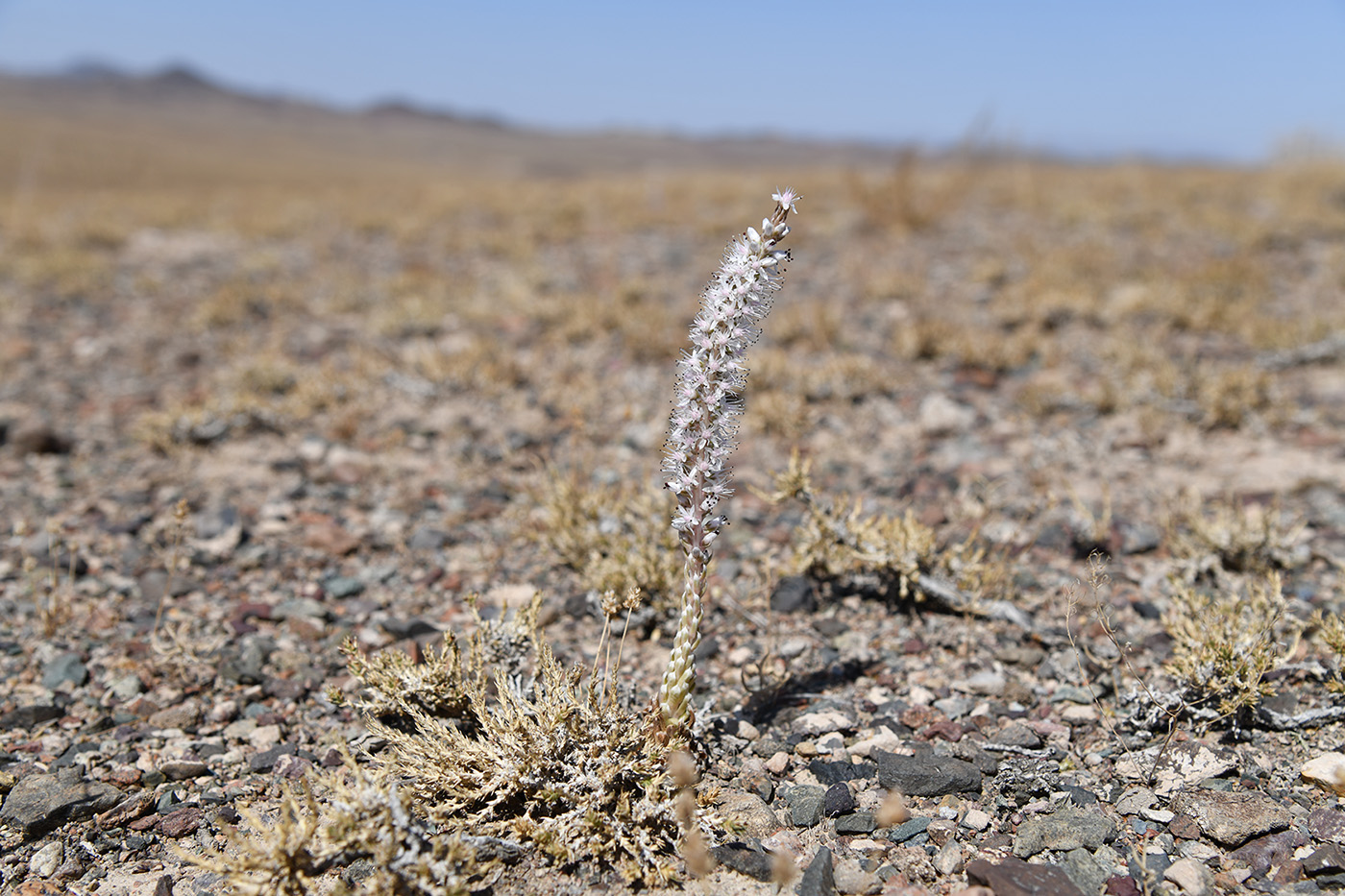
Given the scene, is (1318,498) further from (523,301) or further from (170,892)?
(523,301)

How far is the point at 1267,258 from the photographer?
10.1m

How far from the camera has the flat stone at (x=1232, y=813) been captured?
2.62 meters

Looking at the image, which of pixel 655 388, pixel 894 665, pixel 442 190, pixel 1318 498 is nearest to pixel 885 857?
pixel 894 665

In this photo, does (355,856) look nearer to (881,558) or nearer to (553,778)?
(553,778)

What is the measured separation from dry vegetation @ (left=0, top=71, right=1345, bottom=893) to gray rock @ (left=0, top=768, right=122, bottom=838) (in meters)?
0.18

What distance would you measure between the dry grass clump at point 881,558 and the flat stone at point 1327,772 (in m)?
1.31

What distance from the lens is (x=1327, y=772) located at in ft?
9.20

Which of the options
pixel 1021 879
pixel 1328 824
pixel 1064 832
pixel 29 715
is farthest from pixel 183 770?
pixel 1328 824

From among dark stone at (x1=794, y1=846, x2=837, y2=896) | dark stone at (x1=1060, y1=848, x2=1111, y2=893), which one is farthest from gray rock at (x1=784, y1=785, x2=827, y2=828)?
dark stone at (x1=1060, y1=848, x2=1111, y2=893)

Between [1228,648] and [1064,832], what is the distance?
1054 millimetres

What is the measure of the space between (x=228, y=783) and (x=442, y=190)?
60.8 ft

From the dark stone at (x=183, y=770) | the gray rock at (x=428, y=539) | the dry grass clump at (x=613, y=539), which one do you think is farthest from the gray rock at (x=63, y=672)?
the dry grass clump at (x=613, y=539)

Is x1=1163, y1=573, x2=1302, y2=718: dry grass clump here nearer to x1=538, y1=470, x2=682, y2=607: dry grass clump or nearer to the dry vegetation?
the dry vegetation

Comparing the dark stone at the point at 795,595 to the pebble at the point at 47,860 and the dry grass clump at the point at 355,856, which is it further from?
the pebble at the point at 47,860
